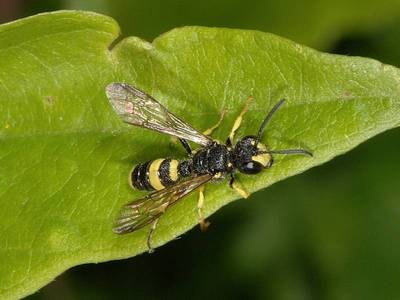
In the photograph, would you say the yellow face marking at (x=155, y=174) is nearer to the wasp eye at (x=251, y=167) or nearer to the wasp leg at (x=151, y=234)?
the wasp leg at (x=151, y=234)

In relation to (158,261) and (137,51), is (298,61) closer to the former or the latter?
(137,51)

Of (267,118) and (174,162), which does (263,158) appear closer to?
(267,118)

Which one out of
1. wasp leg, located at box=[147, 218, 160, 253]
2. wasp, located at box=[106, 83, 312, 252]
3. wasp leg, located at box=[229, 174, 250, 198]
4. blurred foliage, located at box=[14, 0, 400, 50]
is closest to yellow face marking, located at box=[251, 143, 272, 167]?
wasp, located at box=[106, 83, 312, 252]

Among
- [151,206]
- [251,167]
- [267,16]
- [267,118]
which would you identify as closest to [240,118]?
[267,118]

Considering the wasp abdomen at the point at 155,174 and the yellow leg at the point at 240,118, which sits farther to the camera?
the wasp abdomen at the point at 155,174

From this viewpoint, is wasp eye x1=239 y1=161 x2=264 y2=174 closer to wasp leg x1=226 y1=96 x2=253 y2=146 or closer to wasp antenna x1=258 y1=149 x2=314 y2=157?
wasp antenna x1=258 y1=149 x2=314 y2=157

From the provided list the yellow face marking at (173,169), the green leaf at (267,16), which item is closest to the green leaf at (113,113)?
the yellow face marking at (173,169)

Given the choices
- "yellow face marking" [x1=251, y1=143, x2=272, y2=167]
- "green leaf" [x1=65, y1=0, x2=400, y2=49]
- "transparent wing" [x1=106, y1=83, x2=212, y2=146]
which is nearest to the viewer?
"yellow face marking" [x1=251, y1=143, x2=272, y2=167]
